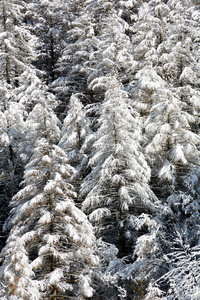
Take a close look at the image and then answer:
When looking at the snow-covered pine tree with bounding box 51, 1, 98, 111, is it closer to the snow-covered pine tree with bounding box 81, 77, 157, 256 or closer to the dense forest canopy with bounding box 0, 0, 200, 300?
the dense forest canopy with bounding box 0, 0, 200, 300

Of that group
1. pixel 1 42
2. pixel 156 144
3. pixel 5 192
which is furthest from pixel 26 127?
pixel 1 42

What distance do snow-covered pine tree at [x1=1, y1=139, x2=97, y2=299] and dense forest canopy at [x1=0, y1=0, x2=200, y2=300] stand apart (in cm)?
5

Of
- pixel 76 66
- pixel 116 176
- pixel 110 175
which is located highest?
pixel 76 66

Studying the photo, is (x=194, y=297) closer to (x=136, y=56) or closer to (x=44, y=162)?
(x=44, y=162)

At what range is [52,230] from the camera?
1231 centimetres

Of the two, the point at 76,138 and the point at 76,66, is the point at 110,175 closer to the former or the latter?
the point at 76,138

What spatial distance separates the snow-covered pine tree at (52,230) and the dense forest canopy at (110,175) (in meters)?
0.05

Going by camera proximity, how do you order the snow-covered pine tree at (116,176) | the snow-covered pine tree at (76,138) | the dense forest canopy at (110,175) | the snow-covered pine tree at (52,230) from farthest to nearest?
the snow-covered pine tree at (76,138) → the snow-covered pine tree at (116,176) → the snow-covered pine tree at (52,230) → the dense forest canopy at (110,175)

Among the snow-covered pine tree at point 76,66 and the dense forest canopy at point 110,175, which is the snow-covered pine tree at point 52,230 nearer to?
the dense forest canopy at point 110,175

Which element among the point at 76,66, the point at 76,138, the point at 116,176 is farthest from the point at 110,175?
the point at 76,66

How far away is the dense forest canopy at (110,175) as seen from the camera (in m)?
11.2

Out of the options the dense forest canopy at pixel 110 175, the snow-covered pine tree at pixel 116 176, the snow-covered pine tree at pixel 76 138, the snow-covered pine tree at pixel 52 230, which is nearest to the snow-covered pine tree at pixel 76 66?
the dense forest canopy at pixel 110 175

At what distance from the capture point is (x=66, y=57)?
25.7m

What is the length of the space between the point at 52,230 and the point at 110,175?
12.7 feet
